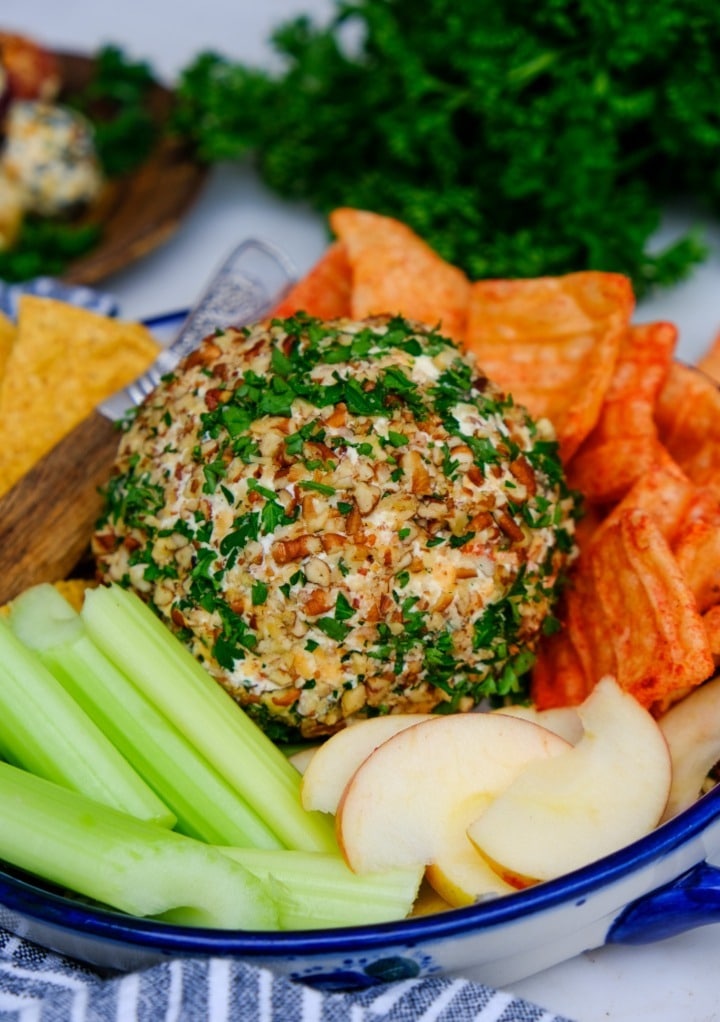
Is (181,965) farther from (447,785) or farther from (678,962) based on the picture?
(678,962)

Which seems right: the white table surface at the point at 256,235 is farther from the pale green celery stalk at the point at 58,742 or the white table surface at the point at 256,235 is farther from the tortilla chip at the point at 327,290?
the tortilla chip at the point at 327,290

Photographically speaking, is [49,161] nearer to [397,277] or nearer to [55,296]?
[55,296]

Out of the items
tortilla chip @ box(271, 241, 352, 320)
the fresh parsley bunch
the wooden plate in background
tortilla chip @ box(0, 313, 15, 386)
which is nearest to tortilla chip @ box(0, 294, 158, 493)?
tortilla chip @ box(0, 313, 15, 386)

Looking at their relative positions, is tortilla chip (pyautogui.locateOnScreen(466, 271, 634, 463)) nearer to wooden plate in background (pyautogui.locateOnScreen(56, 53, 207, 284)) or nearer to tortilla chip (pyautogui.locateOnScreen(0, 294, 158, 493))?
tortilla chip (pyautogui.locateOnScreen(0, 294, 158, 493))

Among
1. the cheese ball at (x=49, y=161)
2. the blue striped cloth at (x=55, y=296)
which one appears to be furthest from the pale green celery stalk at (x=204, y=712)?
the cheese ball at (x=49, y=161)

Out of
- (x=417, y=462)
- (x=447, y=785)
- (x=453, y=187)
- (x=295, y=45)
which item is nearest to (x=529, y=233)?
(x=453, y=187)

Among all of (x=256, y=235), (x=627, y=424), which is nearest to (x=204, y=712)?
(x=627, y=424)

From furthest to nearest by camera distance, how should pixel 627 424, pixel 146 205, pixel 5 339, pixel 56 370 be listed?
pixel 146 205 < pixel 5 339 < pixel 56 370 < pixel 627 424
